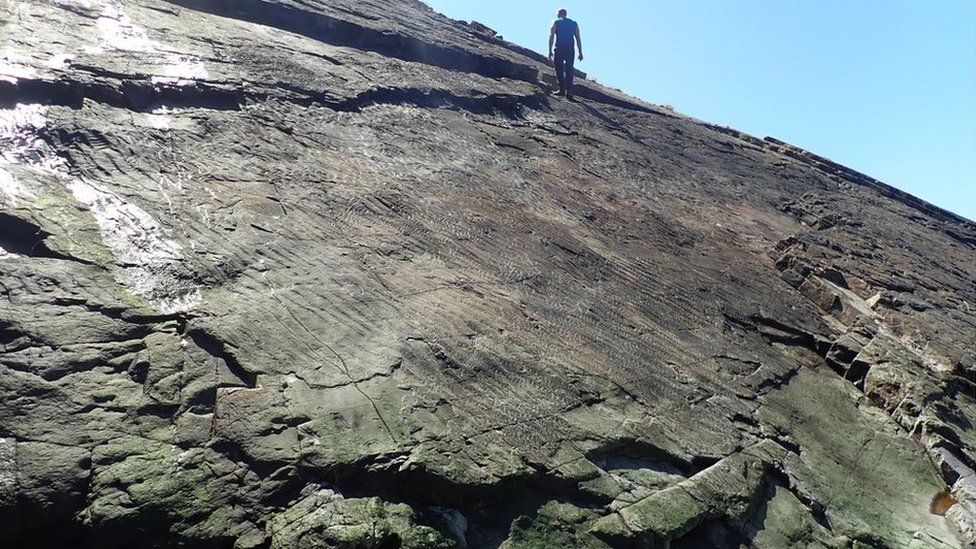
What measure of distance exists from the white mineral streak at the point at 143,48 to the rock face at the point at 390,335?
0.05 metres

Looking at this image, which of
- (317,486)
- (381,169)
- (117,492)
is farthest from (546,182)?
(117,492)

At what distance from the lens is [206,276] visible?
5.45 meters

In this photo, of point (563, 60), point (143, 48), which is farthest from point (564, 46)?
point (143, 48)

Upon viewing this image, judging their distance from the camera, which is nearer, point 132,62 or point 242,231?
point 242,231

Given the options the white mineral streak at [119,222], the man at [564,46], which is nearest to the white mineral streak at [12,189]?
the white mineral streak at [119,222]

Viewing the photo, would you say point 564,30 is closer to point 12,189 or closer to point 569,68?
point 569,68

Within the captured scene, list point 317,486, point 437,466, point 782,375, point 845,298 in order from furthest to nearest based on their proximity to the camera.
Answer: point 845,298 < point 782,375 < point 437,466 < point 317,486

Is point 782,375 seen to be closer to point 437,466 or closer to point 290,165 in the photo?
point 437,466

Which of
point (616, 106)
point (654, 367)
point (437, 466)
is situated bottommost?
point (437, 466)

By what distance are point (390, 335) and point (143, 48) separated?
18.0 ft

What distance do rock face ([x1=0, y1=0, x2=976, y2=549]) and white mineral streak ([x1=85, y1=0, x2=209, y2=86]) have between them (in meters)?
0.05

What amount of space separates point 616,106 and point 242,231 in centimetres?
1125

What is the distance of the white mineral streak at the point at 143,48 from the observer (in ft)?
26.2

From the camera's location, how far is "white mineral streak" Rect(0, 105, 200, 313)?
5.17 meters
